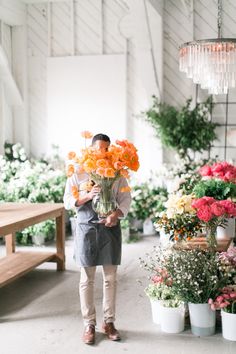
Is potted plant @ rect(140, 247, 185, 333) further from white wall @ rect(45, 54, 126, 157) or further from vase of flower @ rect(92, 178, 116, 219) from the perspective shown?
white wall @ rect(45, 54, 126, 157)

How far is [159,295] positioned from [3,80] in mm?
5399

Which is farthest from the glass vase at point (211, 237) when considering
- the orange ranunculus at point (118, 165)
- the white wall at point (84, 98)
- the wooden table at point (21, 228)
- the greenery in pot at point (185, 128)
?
the white wall at point (84, 98)

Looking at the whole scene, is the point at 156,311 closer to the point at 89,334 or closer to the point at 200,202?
the point at 89,334

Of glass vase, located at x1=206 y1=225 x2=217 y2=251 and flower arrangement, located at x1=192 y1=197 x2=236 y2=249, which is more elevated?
flower arrangement, located at x1=192 y1=197 x2=236 y2=249

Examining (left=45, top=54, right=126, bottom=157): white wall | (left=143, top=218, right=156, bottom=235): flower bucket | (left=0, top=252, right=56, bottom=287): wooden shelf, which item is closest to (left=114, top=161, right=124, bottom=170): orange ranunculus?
(left=0, top=252, right=56, bottom=287): wooden shelf

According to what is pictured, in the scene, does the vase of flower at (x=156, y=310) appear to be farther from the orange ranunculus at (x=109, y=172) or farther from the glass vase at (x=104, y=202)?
the orange ranunculus at (x=109, y=172)

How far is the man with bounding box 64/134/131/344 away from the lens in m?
3.60

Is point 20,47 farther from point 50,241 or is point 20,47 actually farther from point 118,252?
point 118,252

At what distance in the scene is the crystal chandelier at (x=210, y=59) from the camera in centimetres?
426

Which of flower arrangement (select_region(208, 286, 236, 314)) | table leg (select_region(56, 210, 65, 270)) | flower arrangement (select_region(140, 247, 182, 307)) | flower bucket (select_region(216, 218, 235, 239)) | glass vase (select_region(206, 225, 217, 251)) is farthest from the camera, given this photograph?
table leg (select_region(56, 210, 65, 270))

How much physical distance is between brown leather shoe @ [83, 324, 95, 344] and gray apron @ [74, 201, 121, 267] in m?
0.48

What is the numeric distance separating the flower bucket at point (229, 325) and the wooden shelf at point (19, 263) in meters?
2.04

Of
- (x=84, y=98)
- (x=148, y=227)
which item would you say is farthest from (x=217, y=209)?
(x=84, y=98)

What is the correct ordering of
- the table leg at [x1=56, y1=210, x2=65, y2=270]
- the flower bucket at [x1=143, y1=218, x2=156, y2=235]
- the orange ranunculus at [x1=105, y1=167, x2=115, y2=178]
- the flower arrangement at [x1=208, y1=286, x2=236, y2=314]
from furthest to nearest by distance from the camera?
the flower bucket at [x1=143, y1=218, x2=156, y2=235]
the table leg at [x1=56, y1=210, x2=65, y2=270]
the flower arrangement at [x1=208, y1=286, x2=236, y2=314]
the orange ranunculus at [x1=105, y1=167, x2=115, y2=178]
